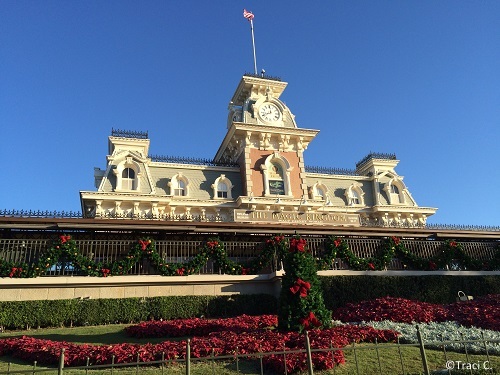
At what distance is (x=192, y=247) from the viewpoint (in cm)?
1866

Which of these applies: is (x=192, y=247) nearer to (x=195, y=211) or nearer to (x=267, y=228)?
(x=267, y=228)

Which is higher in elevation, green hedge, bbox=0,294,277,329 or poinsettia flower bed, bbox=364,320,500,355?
green hedge, bbox=0,294,277,329

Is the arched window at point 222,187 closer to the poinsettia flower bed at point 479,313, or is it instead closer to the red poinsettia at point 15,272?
the red poinsettia at point 15,272

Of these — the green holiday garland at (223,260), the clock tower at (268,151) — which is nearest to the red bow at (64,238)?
the green holiday garland at (223,260)

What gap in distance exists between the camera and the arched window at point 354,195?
36.3 metres

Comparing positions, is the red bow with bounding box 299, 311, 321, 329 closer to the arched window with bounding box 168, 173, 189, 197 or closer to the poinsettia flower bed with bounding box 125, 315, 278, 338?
the poinsettia flower bed with bounding box 125, 315, 278, 338

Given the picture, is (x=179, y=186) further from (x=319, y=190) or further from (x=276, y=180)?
(x=319, y=190)

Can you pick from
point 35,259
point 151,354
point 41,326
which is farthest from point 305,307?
point 35,259

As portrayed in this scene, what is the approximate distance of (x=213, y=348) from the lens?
9633mm

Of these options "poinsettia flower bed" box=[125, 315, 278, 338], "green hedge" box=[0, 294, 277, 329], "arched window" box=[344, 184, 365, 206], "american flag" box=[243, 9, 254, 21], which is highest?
"american flag" box=[243, 9, 254, 21]

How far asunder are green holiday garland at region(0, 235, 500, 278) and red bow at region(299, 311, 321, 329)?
3.17 metres

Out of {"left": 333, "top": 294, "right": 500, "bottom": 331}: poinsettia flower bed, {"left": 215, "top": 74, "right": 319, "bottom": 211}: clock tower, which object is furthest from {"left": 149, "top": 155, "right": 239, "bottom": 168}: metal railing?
{"left": 333, "top": 294, "right": 500, "bottom": 331}: poinsettia flower bed

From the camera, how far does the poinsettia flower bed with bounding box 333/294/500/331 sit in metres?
13.8

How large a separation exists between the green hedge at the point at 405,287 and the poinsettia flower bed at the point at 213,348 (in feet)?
17.7
